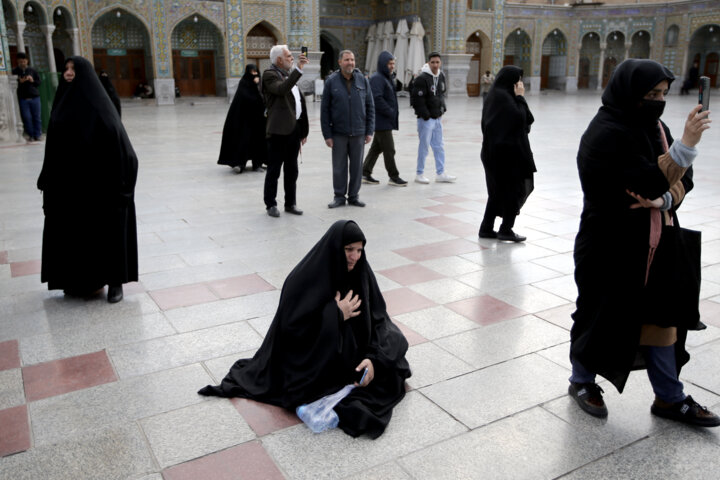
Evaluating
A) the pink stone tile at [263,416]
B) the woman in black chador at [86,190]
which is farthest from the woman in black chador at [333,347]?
the woman in black chador at [86,190]

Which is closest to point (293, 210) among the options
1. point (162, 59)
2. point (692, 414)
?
point (692, 414)

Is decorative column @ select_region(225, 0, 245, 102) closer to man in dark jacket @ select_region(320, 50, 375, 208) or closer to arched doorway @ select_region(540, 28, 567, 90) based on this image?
arched doorway @ select_region(540, 28, 567, 90)

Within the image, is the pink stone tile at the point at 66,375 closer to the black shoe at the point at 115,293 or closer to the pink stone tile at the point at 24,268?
the black shoe at the point at 115,293

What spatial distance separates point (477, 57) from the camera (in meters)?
29.4

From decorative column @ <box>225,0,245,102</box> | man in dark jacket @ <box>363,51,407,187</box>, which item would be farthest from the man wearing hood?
decorative column @ <box>225,0,245,102</box>

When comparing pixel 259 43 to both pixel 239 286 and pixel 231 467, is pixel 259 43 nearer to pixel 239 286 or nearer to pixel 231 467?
pixel 239 286

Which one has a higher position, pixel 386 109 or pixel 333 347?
pixel 386 109

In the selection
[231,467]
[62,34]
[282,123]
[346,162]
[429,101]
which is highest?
[62,34]

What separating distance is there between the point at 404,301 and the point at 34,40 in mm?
20848

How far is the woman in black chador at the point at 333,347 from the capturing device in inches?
94.5

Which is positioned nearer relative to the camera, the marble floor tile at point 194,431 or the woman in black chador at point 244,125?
the marble floor tile at point 194,431

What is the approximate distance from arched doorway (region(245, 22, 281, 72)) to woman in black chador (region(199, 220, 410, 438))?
23.1 m

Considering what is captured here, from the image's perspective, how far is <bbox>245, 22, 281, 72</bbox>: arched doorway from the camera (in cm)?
2444

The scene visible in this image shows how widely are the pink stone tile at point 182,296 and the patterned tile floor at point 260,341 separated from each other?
0.05 feet
